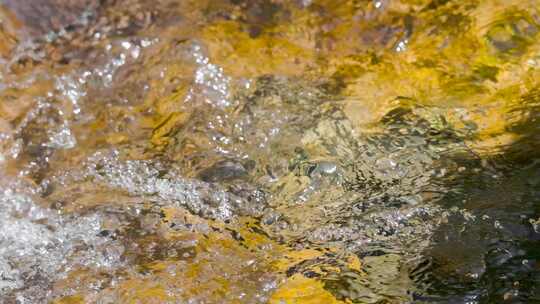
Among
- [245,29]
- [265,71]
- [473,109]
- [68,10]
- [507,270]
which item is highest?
[68,10]

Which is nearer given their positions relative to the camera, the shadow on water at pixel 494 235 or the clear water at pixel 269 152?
the shadow on water at pixel 494 235

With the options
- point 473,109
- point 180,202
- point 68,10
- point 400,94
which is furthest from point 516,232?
point 68,10

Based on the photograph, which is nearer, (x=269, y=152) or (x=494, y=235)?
(x=494, y=235)

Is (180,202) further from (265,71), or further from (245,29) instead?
(245,29)

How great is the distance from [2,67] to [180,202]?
1084 millimetres

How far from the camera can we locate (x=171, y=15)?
103 inches

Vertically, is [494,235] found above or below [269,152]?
below

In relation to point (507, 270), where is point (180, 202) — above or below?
above

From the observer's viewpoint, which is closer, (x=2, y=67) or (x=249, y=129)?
(x=249, y=129)

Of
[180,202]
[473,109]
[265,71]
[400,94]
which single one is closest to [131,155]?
[180,202]

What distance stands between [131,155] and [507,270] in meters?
1.41

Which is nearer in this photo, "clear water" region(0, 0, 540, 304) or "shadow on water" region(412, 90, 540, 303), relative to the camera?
"shadow on water" region(412, 90, 540, 303)

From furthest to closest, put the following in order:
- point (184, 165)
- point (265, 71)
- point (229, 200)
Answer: point (265, 71) < point (184, 165) < point (229, 200)

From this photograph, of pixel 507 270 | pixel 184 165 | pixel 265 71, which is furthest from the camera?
pixel 265 71
